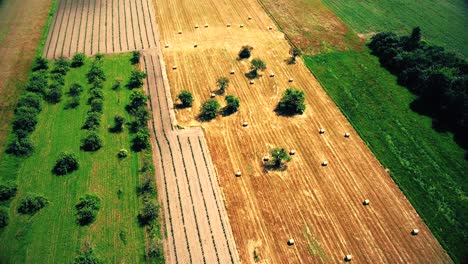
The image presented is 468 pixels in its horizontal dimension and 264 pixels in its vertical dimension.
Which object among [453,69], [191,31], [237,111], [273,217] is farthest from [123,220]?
[453,69]

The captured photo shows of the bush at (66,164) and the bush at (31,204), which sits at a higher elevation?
the bush at (66,164)

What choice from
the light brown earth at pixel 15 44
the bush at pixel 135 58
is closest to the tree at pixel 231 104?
the bush at pixel 135 58

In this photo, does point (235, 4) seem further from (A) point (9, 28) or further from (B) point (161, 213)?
(B) point (161, 213)

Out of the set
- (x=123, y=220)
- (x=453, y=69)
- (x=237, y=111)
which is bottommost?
(x=123, y=220)

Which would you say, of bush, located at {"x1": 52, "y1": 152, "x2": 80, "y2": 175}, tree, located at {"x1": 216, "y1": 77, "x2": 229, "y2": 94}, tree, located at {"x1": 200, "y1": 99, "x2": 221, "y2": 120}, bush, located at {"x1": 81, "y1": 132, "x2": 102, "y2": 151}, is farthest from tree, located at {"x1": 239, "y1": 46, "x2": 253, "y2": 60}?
bush, located at {"x1": 52, "y1": 152, "x2": 80, "y2": 175}

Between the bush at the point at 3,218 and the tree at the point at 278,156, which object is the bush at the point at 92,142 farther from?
the tree at the point at 278,156
